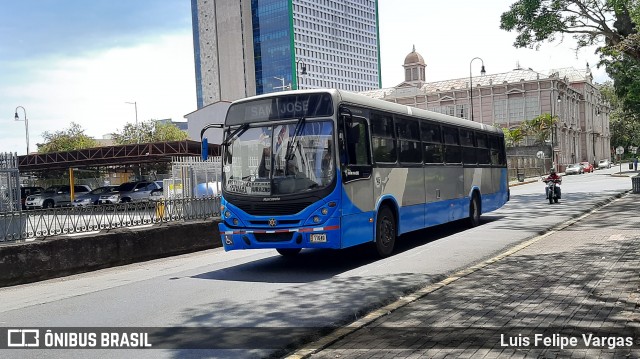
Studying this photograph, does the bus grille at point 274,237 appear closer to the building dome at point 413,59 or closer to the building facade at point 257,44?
the building dome at point 413,59

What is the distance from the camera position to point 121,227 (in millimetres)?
14312

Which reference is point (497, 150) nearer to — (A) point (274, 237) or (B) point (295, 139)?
(B) point (295, 139)

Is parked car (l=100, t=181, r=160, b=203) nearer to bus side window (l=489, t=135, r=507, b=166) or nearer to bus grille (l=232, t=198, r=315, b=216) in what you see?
bus side window (l=489, t=135, r=507, b=166)

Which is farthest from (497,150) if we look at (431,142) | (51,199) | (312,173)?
(51,199)

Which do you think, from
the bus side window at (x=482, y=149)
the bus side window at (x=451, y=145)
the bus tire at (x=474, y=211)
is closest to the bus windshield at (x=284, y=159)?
the bus side window at (x=451, y=145)

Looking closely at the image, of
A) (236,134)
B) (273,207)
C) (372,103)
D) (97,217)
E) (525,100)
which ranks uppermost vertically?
(525,100)

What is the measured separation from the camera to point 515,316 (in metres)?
6.70

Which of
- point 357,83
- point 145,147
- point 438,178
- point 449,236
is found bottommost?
point 449,236

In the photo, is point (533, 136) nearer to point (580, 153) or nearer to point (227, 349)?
point (580, 153)

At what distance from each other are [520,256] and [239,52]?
142 m

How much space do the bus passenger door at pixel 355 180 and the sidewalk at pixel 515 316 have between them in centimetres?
213

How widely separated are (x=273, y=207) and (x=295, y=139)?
1.25 meters

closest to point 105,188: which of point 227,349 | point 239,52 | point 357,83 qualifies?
point 227,349

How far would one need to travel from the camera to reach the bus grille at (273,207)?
34.6ft
